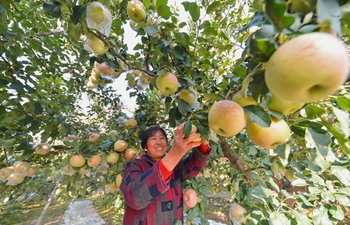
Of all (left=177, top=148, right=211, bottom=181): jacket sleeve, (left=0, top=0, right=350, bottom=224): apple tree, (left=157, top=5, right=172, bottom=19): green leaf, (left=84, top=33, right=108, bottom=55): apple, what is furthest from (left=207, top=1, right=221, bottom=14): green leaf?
(left=177, top=148, right=211, bottom=181): jacket sleeve

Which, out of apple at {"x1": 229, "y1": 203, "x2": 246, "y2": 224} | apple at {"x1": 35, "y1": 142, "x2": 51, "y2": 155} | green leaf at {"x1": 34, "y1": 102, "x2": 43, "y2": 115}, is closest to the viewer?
apple at {"x1": 229, "y1": 203, "x2": 246, "y2": 224}

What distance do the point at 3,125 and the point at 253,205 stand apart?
1.98m

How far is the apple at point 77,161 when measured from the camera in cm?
140

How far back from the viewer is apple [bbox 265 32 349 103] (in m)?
0.33

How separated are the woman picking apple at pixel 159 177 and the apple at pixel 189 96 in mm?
251

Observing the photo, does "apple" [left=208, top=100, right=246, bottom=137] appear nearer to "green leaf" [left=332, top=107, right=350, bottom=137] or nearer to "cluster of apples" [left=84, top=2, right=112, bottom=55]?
"green leaf" [left=332, top=107, right=350, bottom=137]

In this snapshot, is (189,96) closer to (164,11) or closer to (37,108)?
(164,11)

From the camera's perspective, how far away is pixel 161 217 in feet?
4.40

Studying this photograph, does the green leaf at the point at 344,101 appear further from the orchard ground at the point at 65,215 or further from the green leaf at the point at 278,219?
the orchard ground at the point at 65,215

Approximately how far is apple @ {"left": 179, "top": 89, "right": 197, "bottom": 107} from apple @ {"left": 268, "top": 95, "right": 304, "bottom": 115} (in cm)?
59

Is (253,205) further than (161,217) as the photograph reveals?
No

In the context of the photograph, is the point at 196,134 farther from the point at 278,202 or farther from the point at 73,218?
the point at 73,218

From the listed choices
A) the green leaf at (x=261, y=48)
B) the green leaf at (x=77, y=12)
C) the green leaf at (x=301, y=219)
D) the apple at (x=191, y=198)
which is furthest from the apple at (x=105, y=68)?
the green leaf at (x=301, y=219)

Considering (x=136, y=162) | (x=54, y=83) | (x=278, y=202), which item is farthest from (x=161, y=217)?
(x=54, y=83)
